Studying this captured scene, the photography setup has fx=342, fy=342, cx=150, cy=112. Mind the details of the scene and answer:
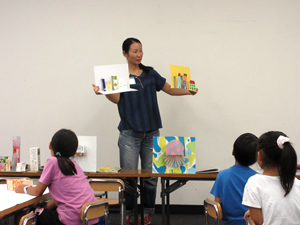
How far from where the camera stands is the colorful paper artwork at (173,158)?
2.83m

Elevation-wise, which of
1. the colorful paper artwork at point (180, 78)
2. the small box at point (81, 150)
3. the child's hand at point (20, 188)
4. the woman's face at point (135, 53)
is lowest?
the child's hand at point (20, 188)

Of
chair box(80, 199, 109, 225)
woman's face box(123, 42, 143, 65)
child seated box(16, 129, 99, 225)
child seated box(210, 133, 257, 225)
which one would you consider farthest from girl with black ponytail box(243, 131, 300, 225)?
woman's face box(123, 42, 143, 65)

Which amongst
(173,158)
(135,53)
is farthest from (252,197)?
(135,53)

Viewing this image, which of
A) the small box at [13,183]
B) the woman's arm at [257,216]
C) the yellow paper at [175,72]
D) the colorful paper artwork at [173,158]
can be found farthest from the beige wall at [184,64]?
the woman's arm at [257,216]

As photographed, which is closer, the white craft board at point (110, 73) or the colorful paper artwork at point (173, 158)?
the colorful paper artwork at point (173, 158)

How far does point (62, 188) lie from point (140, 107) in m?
1.39

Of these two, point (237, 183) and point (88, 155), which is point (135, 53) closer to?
point (88, 155)

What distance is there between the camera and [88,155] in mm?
3010

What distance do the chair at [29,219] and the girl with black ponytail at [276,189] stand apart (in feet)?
3.66

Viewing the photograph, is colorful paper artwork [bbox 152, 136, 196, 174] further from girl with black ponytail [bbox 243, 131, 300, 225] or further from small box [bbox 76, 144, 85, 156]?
girl with black ponytail [bbox 243, 131, 300, 225]

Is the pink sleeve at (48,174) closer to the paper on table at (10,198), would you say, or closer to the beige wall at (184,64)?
the paper on table at (10,198)

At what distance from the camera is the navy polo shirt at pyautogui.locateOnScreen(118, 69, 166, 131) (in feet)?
10.6

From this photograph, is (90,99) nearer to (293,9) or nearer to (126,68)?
(126,68)

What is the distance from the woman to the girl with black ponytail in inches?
69.0
